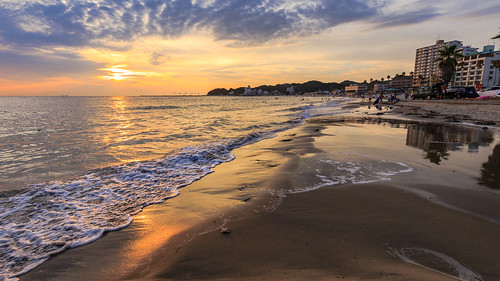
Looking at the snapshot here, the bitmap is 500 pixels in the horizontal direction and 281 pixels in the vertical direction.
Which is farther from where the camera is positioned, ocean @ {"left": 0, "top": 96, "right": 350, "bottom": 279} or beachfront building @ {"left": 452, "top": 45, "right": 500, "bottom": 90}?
beachfront building @ {"left": 452, "top": 45, "right": 500, "bottom": 90}

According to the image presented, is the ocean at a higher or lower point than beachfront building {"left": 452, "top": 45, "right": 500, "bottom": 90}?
lower

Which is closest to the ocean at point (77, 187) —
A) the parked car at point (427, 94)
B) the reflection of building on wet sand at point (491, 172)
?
the reflection of building on wet sand at point (491, 172)

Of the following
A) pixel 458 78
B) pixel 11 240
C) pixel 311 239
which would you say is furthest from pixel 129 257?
pixel 458 78

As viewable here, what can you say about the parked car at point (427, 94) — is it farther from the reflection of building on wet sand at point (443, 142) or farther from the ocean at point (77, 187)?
the ocean at point (77, 187)

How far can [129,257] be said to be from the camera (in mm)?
3350

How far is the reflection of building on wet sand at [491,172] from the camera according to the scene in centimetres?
546

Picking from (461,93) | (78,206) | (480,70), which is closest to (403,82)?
(480,70)

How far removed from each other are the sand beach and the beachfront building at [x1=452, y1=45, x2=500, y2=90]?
114544 millimetres

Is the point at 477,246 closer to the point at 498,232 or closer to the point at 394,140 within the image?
the point at 498,232

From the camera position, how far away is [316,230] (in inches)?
143

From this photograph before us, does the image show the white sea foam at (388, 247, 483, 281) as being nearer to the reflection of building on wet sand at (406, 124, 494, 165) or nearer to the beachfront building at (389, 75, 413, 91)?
the reflection of building on wet sand at (406, 124, 494, 165)

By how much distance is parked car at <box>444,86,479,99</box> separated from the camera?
32147mm

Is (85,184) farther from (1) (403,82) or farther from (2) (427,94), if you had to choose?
(1) (403,82)

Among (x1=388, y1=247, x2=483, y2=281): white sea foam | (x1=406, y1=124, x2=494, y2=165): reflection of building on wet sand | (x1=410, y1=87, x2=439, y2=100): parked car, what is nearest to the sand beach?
(x1=388, y1=247, x2=483, y2=281): white sea foam
